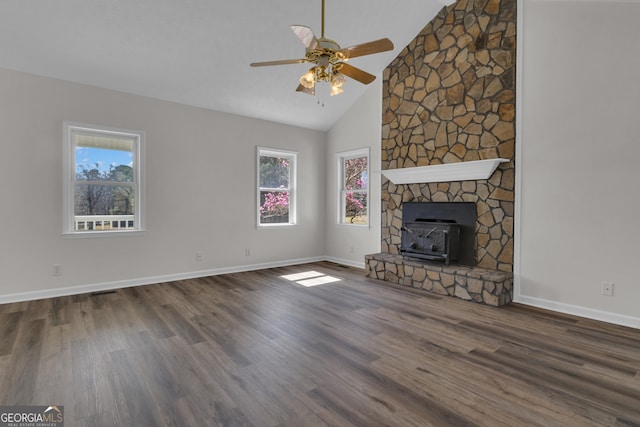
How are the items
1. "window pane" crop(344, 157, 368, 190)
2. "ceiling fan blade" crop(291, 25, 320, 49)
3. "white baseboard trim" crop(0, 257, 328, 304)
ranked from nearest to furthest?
"ceiling fan blade" crop(291, 25, 320, 49) < "white baseboard trim" crop(0, 257, 328, 304) < "window pane" crop(344, 157, 368, 190)

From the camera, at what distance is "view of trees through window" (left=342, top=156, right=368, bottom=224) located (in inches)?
233

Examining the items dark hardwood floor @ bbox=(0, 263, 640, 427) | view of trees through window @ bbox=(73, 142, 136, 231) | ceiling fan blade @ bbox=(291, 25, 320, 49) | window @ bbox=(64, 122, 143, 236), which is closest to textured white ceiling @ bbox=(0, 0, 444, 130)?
window @ bbox=(64, 122, 143, 236)

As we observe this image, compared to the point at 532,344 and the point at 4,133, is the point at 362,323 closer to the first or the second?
the point at 532,344

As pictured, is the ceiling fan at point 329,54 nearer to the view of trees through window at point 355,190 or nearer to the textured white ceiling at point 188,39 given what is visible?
the textured white ceiling at point 188,39

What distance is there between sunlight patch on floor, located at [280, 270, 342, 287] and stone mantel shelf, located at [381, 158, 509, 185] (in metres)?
1.86

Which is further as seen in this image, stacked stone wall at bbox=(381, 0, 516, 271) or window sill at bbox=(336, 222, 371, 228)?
window sill at bbox=(336, 222, 371, 228)

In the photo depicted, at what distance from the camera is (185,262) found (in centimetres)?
501

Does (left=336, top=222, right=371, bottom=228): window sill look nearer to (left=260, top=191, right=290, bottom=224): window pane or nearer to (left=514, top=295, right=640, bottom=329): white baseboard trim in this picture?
(left=260, top=191, right=290, bottom=224): window pane

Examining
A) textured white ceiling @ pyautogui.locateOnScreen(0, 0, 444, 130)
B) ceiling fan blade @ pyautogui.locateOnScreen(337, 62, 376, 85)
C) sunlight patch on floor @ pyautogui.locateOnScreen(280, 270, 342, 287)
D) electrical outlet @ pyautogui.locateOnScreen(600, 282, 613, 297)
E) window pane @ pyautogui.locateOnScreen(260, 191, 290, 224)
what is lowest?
sunlight patch on floor @ pyautogui.locateOnScreen(280, 270, 342, 287)

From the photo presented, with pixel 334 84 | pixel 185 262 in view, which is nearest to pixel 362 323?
pixel 334 84

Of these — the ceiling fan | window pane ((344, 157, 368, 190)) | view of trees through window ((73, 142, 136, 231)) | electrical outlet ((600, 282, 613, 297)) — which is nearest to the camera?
the ceiling fan

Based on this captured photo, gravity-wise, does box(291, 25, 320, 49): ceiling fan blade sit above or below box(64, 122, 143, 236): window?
above

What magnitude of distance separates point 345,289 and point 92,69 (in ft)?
13.9

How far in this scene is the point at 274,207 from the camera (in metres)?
6.14
